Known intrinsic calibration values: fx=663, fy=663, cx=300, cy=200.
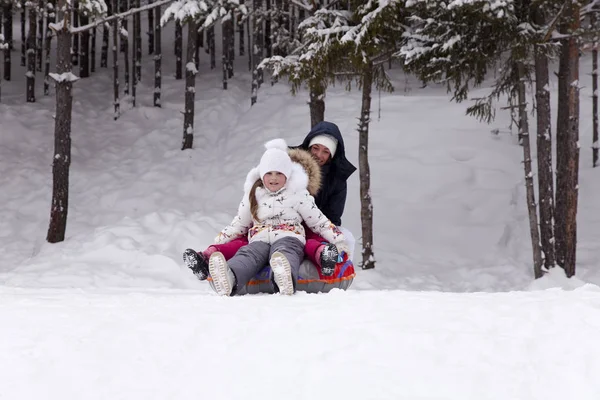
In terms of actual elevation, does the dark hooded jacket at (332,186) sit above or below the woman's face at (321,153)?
below

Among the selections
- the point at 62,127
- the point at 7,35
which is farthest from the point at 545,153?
the point at 7,35

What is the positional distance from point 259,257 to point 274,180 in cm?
74

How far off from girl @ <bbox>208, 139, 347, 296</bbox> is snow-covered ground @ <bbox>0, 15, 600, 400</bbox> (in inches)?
25.9

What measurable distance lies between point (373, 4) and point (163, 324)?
7970 mm

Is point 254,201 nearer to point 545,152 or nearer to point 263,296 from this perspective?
point 263,296

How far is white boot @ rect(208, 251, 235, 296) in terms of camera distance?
5.58m

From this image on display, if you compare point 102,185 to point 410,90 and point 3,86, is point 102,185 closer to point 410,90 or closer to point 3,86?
point 3,86

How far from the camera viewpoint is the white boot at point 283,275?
5.58m

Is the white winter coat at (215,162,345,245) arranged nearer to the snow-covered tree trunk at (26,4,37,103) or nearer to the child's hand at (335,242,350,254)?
the child's hand at (335,242,350,254)

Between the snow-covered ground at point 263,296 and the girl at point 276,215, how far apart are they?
0.66 meters

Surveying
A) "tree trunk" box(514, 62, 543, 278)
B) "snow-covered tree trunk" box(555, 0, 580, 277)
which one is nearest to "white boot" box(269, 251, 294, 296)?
"tree trunk" box(514, 62, 543, 278)

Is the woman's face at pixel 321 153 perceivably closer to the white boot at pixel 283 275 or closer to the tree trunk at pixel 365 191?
the white boot at pixel 283 275

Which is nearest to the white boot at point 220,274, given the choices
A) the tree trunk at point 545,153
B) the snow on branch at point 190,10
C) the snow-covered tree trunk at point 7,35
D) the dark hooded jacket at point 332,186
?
the dark hooded jacket at point 332,186

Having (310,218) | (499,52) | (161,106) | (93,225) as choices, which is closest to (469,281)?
(499,52)
